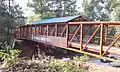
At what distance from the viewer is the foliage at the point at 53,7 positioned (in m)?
42.7

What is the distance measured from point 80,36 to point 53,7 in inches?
1352

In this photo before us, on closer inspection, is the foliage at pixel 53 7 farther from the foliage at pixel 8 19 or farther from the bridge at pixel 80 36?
the foliage at pixel 8 19

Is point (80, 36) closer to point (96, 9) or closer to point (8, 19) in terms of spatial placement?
point (8, 19)

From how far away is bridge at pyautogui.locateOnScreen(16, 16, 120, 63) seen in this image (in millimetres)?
9617

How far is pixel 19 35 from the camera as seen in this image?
100 ft

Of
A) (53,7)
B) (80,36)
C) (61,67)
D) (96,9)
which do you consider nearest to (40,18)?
(53,7)

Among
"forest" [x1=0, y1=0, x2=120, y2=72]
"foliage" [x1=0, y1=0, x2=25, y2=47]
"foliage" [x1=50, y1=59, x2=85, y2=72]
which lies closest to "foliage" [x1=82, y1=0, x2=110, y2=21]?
"forest" [x1=0, y1=0, x2=120, y2=72]

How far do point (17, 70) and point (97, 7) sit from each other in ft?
145

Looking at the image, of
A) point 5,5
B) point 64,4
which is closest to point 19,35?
point 5,5

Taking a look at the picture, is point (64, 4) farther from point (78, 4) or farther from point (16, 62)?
point (16, 62)

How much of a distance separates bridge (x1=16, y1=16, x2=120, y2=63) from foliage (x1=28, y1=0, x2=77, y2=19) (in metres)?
12.3

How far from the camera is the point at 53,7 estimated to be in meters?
46.1

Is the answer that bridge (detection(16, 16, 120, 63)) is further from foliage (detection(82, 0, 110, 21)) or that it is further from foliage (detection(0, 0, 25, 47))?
foliage (detection(82, 0, 110, 21))

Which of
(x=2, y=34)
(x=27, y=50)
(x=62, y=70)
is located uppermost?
(x=62, y=70)
